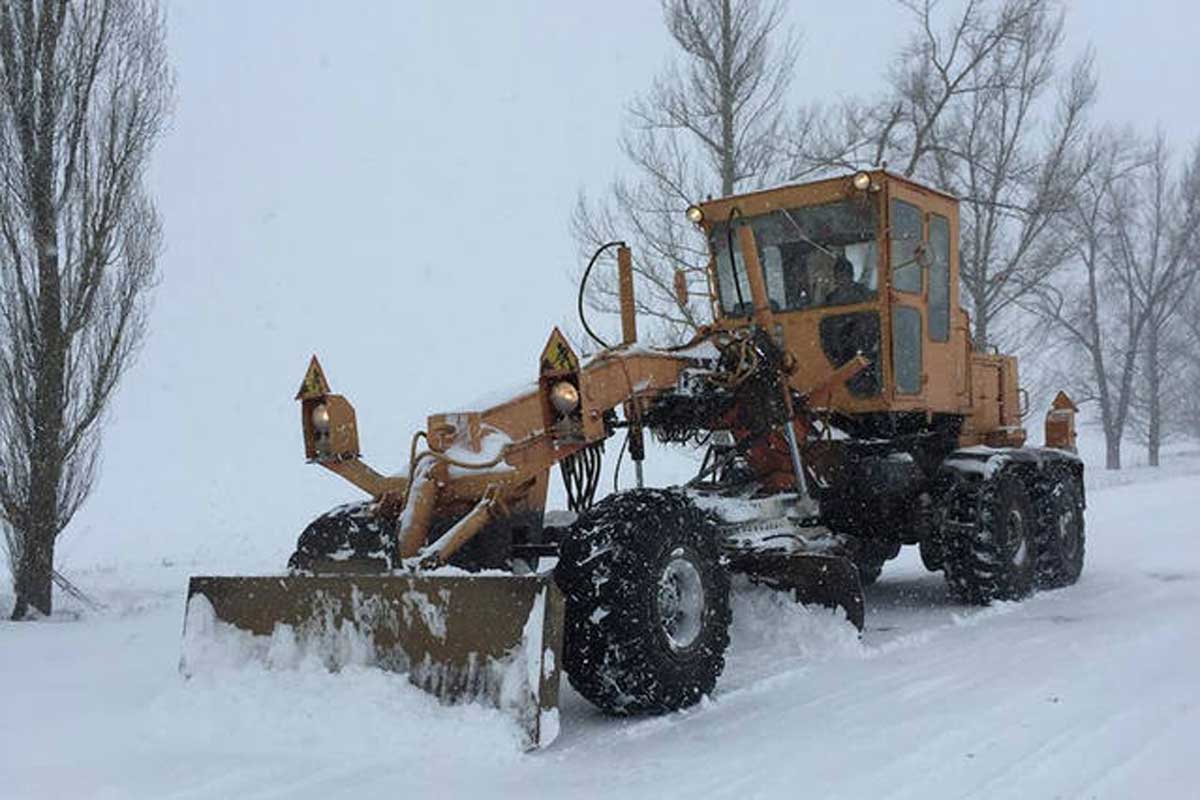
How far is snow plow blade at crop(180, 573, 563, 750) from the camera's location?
4965 millimetres

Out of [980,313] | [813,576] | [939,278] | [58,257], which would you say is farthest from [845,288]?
[980,313]

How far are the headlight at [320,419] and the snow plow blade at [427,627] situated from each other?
1042mm

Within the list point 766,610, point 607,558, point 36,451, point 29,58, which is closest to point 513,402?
point 607,558

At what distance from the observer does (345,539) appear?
6480 millimetres

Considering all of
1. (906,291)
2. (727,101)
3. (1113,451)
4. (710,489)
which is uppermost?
(727,101)

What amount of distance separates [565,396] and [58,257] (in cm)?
619

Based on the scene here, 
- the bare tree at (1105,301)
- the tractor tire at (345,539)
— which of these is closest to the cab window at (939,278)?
the tractor tire at (345,539)

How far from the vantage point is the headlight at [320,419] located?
6.49 metres

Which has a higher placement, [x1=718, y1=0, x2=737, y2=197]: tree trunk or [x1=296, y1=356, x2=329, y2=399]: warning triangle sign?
[x1=718, y1=0, x2=737, y2=197]: tree trunk

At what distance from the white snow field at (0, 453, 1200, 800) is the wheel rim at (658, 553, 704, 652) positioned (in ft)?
1.15

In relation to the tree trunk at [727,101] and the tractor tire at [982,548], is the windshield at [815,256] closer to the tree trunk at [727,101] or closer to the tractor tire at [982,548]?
the tractor tire at [982,548]

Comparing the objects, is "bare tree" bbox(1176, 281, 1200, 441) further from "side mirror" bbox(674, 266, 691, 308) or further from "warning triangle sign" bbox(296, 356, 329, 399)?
"warning triangle sign" bbox(296, 356, 329, 399)

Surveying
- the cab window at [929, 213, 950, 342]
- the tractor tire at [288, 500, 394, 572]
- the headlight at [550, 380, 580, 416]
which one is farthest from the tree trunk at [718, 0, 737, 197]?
the headlight at [550, 380, 580, 416]

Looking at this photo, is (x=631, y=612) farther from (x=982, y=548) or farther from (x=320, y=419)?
(x=982, y=548)
